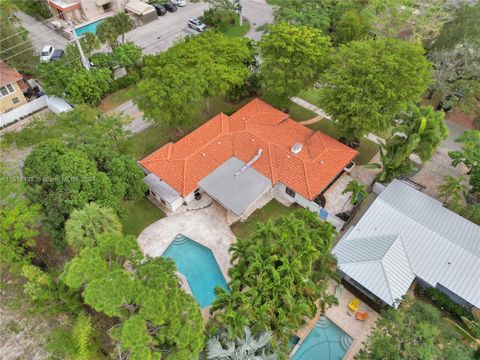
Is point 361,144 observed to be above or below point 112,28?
below

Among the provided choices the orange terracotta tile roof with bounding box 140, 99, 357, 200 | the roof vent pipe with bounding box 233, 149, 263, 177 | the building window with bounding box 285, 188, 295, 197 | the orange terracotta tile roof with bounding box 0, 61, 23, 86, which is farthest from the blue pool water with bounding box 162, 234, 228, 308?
the orange terracotta tile roof with bounding box 0, 61, 23, 86

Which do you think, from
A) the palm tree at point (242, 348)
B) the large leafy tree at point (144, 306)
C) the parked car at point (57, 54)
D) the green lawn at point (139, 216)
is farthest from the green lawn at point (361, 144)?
the parked car at point (57, 54)

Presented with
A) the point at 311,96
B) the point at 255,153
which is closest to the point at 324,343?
the point at 255,153

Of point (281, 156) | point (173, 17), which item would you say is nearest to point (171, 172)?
point (281, 156)

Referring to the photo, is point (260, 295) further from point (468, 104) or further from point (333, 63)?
point (468, 104)

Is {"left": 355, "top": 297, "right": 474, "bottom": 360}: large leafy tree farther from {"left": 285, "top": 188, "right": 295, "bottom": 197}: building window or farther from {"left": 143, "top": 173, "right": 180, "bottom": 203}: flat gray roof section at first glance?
{"left": 143, "top": 173, "right": 180, "bottom": 203}: flat gray roof section

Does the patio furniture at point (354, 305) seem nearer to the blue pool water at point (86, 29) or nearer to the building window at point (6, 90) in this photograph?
the building window at point (6, 90)

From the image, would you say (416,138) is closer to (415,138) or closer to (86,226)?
(415,138)
